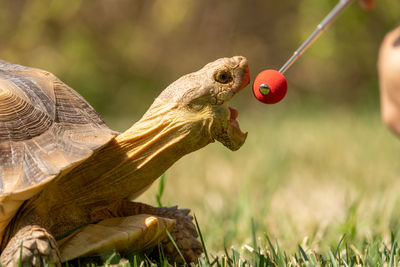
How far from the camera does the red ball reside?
1359 millimetres

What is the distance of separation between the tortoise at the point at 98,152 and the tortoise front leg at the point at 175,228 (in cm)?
4

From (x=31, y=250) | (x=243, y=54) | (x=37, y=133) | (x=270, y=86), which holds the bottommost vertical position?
(x=31, y=250)

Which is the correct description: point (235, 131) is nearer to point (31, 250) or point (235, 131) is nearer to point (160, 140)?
point (160, 140)

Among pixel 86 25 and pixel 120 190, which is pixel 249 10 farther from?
pixel 120 190

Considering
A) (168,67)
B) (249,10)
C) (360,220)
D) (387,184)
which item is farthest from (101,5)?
(360,220)

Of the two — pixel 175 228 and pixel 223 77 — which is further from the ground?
pixel 223 77

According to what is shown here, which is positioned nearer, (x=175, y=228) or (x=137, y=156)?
(x=137, y=156)

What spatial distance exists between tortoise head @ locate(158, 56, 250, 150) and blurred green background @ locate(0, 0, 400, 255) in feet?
5.37

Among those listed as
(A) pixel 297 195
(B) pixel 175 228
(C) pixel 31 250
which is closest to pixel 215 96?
(B) pixel 175 228

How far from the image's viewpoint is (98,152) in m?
1.43

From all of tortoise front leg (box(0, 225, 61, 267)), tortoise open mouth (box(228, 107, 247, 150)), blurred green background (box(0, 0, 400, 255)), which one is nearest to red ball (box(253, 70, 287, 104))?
tortoise open mouth (box(228, 107, 247, 150))

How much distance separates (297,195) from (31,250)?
1.55 m

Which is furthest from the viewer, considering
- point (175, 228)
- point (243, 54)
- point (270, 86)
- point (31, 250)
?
point (243, 54)

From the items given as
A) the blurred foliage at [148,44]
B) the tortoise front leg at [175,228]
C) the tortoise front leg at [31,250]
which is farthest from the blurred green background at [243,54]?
the tortoise front leg at [31,250]
